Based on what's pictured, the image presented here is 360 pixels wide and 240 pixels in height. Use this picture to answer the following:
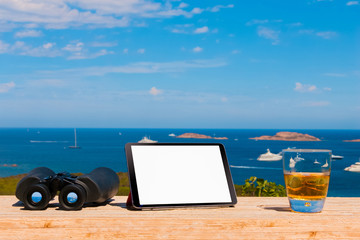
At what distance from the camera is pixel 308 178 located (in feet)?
7.02

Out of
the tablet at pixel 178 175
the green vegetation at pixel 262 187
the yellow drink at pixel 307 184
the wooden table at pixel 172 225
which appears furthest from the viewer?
the green vegetation at pixel 262 187

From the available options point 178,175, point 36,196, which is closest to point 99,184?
point 36,196

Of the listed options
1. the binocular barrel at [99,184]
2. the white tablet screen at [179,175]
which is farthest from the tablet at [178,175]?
the binocular barrel at [99,184]

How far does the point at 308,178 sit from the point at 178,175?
0.71 m

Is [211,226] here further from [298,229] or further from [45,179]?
[45,179]

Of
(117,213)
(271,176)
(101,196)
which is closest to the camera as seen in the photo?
(117,213)

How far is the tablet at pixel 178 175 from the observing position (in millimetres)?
2294

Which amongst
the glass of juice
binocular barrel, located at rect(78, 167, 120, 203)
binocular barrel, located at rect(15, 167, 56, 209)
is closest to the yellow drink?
the glass of juice

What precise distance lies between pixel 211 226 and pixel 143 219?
0.32 metres

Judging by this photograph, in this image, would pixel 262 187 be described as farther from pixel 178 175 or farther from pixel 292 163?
pixel 292 163

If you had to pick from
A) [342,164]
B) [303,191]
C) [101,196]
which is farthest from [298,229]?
[342,164]

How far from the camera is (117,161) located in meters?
77.8

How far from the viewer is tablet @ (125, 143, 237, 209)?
2.29 metres

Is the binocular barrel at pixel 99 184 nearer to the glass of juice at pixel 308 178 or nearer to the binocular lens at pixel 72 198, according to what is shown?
the binocular lens at pixel 72 198
